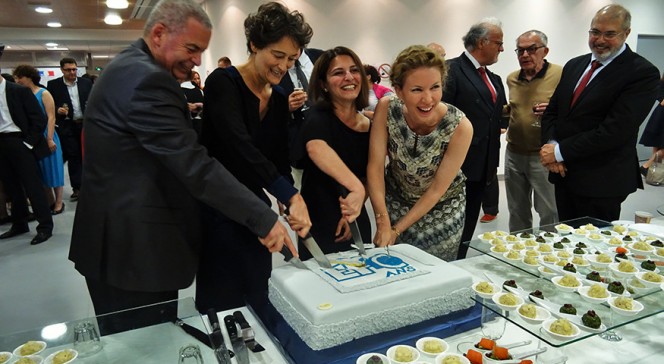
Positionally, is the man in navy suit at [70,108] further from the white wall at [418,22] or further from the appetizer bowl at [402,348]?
the appetizer bowl at [402,348]

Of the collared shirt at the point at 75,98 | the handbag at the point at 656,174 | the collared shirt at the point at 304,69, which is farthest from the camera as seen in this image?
the collared shirt at the point at 75,98


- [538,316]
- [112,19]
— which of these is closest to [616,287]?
[538,316]

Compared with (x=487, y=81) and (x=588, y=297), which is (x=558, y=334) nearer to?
(x=588, y=297)

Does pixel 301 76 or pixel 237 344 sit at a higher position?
pixel 301 76

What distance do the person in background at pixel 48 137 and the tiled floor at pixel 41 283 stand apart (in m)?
0.49

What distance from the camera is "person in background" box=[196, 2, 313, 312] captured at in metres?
1.51

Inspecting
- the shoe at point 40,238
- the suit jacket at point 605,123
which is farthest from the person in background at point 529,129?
the shoe at point 40,238

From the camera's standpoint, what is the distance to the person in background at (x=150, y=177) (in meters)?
1.18

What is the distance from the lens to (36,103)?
412 cm

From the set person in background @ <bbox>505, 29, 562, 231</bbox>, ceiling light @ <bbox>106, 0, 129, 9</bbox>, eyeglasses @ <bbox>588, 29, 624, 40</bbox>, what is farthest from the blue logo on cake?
ceiling light @ <bbox>106, 0, 129, 9</bbox>

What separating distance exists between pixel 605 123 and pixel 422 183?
1.12 meters

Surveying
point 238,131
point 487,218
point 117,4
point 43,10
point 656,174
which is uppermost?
point 43,10

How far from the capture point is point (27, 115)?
13.6ft

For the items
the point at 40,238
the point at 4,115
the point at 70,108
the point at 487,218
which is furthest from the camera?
the point at 70,108
